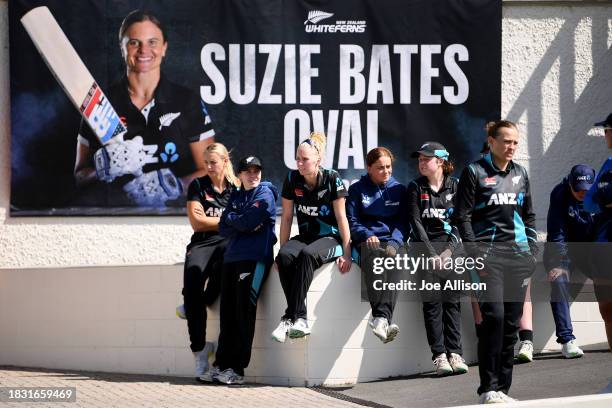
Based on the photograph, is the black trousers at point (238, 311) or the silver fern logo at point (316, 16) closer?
the black trousers at point (238, 311)

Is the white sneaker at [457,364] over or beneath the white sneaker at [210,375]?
over

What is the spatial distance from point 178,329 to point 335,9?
3816 mm

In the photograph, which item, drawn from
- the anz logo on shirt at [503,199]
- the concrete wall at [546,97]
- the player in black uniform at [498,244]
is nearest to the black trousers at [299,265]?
the player in black uniform at [498,244]

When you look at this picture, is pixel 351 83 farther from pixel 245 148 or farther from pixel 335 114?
pixel 245 148

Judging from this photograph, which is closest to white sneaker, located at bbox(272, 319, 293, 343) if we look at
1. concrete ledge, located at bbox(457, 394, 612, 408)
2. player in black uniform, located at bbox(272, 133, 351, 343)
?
player in black uniform, located at bbox(272, 133, 351, 343)

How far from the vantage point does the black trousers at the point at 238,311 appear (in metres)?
8.48

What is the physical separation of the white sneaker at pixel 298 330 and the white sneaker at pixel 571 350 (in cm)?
231

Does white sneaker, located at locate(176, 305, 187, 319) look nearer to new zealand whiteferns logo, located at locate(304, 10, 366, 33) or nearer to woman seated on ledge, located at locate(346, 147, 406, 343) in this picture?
woman seated on ledge, located at locate(346, 147, 406, 343)

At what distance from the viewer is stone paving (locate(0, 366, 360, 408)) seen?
7.49m

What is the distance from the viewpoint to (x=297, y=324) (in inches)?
319

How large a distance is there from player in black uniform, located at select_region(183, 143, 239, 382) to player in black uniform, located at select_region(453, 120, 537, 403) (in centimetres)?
272

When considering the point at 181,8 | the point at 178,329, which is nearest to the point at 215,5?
the point at 181,8

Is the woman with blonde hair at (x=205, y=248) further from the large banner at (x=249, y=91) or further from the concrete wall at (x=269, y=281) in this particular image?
the large banner at (x=249, y=91)

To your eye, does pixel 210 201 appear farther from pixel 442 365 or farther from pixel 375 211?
pixel 442 365
